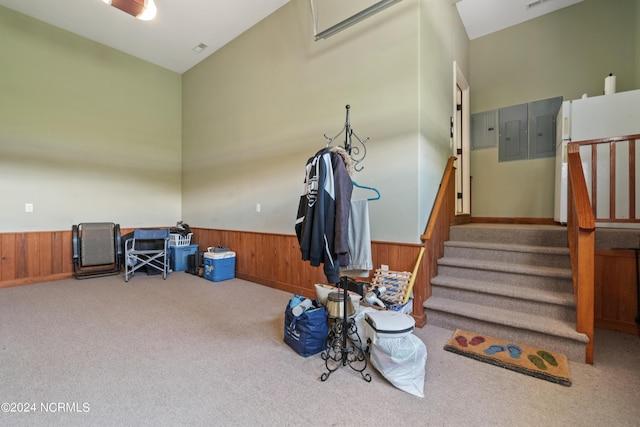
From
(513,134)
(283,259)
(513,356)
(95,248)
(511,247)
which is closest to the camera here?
(513,356)

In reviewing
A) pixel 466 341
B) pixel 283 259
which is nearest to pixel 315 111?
pixel 283 259

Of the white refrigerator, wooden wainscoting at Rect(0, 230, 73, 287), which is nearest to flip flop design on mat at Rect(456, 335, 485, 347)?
the white refrigerator

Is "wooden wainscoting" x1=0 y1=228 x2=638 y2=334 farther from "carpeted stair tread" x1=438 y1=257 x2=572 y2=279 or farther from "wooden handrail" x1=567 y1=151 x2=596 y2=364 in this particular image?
"wooden handrail" x1=567 y1=151 x2=596 y2=364

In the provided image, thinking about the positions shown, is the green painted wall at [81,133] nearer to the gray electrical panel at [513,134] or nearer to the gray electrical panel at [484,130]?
the gray electrical panel at [484,130]

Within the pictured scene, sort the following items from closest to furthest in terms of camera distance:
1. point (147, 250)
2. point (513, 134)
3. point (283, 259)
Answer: point (283, 259) < point (513, 134) < point (147, 250)

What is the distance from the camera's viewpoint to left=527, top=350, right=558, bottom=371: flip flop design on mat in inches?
77.1

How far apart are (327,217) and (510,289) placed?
1980 millimetres

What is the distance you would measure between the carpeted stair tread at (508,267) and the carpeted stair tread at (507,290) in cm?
14

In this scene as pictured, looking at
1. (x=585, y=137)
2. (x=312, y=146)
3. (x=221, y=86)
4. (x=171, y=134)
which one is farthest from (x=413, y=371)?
(x=171, y=134)

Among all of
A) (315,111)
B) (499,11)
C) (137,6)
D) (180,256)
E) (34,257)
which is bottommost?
(180,256)

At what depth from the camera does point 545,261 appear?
2.72 meters

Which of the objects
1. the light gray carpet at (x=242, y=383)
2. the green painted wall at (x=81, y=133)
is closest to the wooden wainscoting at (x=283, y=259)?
the light gray carpet at (x=242, y=383)

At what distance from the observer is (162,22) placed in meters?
4.17

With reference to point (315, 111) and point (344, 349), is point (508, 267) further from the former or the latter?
point (315, 111)
